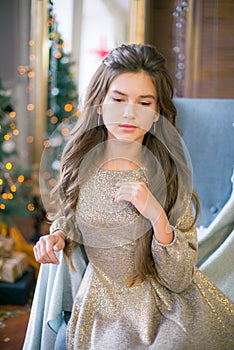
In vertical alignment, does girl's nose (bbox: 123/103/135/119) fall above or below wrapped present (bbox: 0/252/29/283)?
above

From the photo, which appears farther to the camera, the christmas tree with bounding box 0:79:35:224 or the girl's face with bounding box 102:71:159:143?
the christmas tree with bounding box 0:79:35:224

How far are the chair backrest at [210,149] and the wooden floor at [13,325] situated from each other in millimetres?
845

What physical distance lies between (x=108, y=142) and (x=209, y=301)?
42 cm

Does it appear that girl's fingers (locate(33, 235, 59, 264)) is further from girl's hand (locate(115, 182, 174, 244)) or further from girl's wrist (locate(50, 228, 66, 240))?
girl's hand (locate(115, 182, 174, 244))

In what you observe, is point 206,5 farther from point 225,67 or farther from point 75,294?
point 75,294

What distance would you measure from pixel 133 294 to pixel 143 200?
9.4 inches

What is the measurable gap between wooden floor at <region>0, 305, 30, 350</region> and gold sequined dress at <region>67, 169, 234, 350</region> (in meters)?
0.88

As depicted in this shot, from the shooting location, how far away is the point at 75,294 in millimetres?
1308

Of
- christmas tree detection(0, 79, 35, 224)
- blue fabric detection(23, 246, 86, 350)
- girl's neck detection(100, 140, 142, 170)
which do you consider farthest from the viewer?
christmas tree detection(0, 79, 35, 224)

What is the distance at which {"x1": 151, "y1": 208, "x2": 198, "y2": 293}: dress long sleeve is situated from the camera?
1083mm

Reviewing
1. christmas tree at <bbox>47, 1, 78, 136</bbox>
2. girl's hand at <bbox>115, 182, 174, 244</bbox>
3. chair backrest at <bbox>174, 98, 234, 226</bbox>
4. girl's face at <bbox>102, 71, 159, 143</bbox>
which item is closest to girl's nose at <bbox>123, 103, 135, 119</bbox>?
girl's face at <bbox>102, 71, 159, 143</bbox>

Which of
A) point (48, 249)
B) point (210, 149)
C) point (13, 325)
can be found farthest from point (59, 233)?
point (13, 325)

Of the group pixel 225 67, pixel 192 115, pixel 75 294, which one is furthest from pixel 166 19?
pixel 75 294

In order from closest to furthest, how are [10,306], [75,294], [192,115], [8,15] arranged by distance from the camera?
[75,294]
[192,115]
[10,306]
[8,15]
